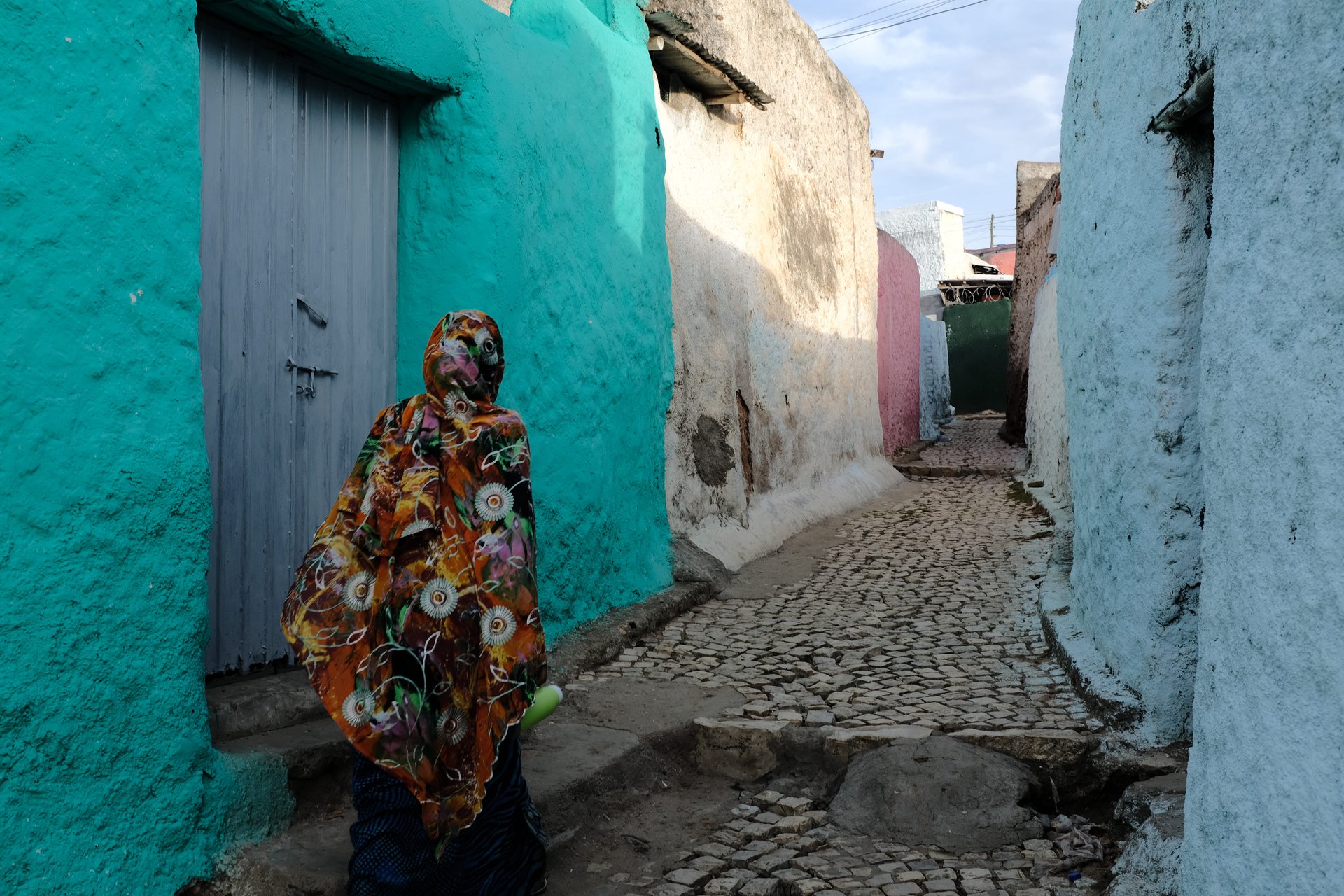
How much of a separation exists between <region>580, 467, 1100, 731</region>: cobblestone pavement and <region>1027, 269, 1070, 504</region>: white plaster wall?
0.98m

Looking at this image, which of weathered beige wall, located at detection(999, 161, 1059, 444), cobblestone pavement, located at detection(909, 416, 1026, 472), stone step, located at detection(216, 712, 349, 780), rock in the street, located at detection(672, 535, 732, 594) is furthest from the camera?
weathered beige wall, located at detection(999, 161, 1059, 444)

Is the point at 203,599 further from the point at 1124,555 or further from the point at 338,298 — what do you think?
the point at 1124,555

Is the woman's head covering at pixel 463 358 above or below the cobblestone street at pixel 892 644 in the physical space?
above

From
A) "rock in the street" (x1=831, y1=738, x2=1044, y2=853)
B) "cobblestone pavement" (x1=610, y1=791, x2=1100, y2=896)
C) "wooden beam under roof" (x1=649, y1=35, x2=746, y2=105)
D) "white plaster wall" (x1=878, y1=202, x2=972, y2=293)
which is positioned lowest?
"cobblestone pavement" (x1=610, y1=791, x2=1100, y2=896)

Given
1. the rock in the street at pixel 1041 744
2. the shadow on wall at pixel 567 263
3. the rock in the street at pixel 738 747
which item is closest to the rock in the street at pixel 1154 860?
the rock in the street at pixel 1041 744

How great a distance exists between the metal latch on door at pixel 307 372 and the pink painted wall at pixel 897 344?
11326mm

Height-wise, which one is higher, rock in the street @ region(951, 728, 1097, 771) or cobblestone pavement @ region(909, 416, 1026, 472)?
cobblestone pavement @ region(909, 416, 1026, 472)

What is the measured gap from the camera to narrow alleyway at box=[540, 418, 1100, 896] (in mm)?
3070

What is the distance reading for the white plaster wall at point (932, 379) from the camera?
61.0 feet

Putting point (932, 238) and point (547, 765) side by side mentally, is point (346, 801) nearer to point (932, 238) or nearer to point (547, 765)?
point (547, 765)

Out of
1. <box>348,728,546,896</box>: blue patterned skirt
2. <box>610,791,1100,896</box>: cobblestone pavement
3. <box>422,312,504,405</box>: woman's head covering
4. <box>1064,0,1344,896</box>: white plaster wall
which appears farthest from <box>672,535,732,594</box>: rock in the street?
<box>1064,0,1344,896</box>: white plaster wall

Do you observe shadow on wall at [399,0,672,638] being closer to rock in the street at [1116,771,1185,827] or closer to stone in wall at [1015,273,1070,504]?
rock in the street at [1116,771,1185,827]

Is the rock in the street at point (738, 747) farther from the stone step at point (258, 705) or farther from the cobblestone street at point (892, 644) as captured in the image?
the stone step at point (258, 705)

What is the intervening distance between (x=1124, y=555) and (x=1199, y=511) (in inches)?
18.9
